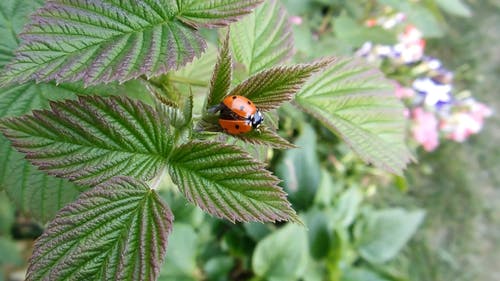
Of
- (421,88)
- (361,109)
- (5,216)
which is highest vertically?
(361,109)

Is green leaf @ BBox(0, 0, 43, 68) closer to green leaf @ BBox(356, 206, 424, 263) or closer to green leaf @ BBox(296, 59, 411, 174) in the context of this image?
green leaf @ BBox(296, 59, 411, 174)

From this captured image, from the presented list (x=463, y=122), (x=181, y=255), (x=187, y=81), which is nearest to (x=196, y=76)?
(x=187, y=81)

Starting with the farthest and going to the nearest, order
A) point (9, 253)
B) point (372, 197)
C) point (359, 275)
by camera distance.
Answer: point (372, 197), point (359, 275), point (9, 253)

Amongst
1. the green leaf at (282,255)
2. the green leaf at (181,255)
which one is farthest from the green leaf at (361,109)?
the green leaf at (282,255)

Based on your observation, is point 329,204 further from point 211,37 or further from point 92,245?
point 92,245

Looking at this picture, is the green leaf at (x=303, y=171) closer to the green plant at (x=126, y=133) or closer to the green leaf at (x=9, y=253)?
the green leaf at (x=9, y=253)

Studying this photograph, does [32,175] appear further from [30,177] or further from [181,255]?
[181,255]

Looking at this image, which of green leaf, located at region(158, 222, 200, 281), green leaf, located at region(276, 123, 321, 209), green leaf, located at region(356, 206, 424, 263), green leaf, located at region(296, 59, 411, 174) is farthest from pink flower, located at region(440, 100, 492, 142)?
green leaf, located at region(296, 59, 411, 174)
